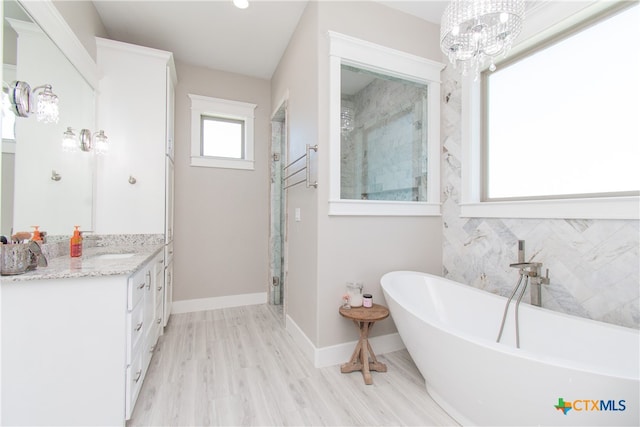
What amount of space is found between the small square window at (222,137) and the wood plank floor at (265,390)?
2.12m

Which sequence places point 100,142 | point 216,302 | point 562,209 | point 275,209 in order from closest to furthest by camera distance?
point 562,209 < point 100,142 < point 216,302 < point 275,209

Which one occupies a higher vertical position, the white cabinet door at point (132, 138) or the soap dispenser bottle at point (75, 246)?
the white cabinet door at point (132, 138)

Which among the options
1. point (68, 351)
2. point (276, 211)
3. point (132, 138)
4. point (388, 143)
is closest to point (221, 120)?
point (132, 138)

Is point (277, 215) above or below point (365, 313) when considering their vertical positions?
above

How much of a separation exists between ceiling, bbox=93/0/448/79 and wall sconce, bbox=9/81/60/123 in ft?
4.22

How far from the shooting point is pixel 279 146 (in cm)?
339

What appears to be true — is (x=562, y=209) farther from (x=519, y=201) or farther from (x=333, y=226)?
(x=333, y=226)

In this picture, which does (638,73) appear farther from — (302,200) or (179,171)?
(179,171)

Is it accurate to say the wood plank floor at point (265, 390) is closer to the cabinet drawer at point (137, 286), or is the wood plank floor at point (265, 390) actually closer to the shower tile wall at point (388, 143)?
the cabinet drawer at point (137, 286)

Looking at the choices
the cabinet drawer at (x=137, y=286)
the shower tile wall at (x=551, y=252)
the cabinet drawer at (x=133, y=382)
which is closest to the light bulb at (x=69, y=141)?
the cabinet drawer at (x=137, y=286)

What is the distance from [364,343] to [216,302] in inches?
80.2

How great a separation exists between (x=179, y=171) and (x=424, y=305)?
289 cm

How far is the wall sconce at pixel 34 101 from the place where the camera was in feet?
4.43

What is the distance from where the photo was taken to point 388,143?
2.52m
